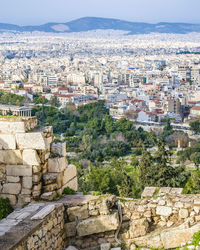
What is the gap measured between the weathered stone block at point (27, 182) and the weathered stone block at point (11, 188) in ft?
0.17

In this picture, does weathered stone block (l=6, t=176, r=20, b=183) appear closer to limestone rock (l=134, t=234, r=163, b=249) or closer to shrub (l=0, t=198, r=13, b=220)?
shrub (l=0, t=198, r=13, b=220)

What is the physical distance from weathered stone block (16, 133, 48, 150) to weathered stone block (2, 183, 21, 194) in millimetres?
355

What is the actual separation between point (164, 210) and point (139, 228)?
10.4 inches

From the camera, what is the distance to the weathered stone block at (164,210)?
12.3ft

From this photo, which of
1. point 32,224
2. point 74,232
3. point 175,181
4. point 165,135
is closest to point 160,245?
point 74,232

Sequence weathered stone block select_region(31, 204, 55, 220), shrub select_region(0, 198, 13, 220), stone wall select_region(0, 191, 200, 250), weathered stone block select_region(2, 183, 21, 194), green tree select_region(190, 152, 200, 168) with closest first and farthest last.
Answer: weathered stone block select_region(31, 204, 55, 220) → stone wall select_region(0, 191, 200, 250) → shrub select_region(0, 198, 13, 220) → weathered stone block select_region(2, 183, 21, 194) → green tree select_region(190, 152, 200, 168)

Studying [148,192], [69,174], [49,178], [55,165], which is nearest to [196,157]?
[148,192]

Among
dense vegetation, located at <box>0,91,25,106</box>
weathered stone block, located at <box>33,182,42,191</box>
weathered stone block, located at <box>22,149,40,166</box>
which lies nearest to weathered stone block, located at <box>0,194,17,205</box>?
weathered stone block, located at <box>33,182,42,191</box>

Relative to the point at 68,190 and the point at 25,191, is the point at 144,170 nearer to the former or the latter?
the point at 68,190

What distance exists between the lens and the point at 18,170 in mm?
4039

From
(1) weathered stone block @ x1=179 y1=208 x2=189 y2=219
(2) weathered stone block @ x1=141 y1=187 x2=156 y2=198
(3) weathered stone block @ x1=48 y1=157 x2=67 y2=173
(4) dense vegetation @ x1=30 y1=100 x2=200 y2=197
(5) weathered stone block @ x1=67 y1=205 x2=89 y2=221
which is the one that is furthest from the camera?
(4) dense vegetation @ x1=30 y1=100 x2=200 y2=197

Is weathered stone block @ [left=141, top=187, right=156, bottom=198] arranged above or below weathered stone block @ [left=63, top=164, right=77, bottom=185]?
below

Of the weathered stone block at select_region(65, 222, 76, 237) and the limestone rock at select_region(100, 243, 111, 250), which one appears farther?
the weathered stone block at select_region(65, 222, 76, 237)

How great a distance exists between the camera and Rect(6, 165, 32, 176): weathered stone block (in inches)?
158
